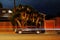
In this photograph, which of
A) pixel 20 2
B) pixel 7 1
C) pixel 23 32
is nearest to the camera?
pixel 23 32

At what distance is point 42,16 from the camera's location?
17.6 meters

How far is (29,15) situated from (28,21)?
0.54 meters

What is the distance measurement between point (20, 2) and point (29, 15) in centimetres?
209

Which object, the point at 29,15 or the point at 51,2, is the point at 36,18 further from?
the point at 51,2

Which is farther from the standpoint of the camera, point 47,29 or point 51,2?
point 51,2

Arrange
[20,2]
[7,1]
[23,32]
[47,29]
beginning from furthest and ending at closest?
[7,1]
[20,2]
[47,29]
[23,32]

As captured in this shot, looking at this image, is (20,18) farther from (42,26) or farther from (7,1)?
(7,1)

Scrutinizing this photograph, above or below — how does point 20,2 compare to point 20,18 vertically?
above

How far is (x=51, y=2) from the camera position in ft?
65.4

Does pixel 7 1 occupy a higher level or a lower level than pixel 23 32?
higher

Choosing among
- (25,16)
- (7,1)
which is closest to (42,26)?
(25,16)

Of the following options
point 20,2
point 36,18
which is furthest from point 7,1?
point 36,18

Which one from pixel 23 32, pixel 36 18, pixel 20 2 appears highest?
pixel 20 2

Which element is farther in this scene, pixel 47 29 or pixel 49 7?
pixel 49 7
